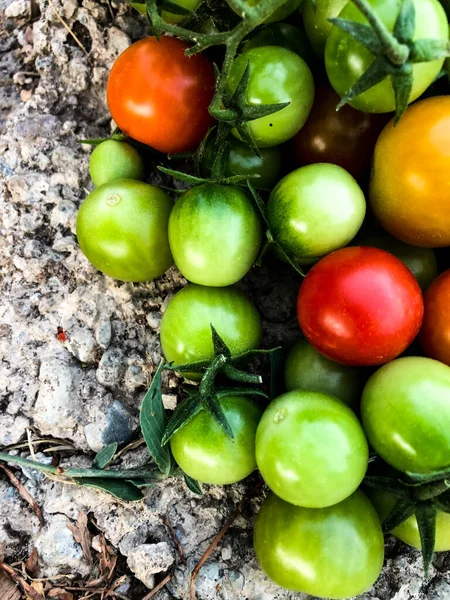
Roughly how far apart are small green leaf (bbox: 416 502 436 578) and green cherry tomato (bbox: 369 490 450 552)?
0.28 feet

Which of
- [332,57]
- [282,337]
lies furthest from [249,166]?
[282,337]

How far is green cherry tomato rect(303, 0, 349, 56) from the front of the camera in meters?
1.05

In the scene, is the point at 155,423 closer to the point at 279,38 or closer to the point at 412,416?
the point at 412,416

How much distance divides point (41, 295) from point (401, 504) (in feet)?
2.63

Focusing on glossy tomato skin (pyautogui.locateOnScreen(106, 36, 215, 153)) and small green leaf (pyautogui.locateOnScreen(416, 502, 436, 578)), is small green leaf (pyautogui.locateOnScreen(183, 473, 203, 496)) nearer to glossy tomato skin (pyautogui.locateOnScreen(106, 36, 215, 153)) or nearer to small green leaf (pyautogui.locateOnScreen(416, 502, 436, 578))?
small green leaf (pyautogui.locateOnScreen(416, 502, 436, 578))

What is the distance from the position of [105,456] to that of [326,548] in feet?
1.43

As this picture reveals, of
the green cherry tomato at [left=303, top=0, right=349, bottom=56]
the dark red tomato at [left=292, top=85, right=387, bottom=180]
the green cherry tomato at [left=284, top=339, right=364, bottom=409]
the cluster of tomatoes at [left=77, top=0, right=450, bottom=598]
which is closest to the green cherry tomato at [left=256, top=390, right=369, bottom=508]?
the cluster of tomatoes at [left=77, top=0, right=450, bottom=598]

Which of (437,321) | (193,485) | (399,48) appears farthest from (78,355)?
(399,48)

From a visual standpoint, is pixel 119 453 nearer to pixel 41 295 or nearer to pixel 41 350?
pixel 41 350

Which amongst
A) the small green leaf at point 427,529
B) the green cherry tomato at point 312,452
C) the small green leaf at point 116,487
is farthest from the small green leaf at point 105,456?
the small green leaf at point 427,529

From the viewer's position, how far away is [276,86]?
Result: 103 centimetres

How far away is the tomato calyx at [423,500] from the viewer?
0.92 meters

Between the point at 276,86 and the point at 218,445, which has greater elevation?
the point at 276,86

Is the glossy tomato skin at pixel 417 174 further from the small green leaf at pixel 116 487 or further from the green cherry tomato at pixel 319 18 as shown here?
the small green leaf at pixel 116 487
